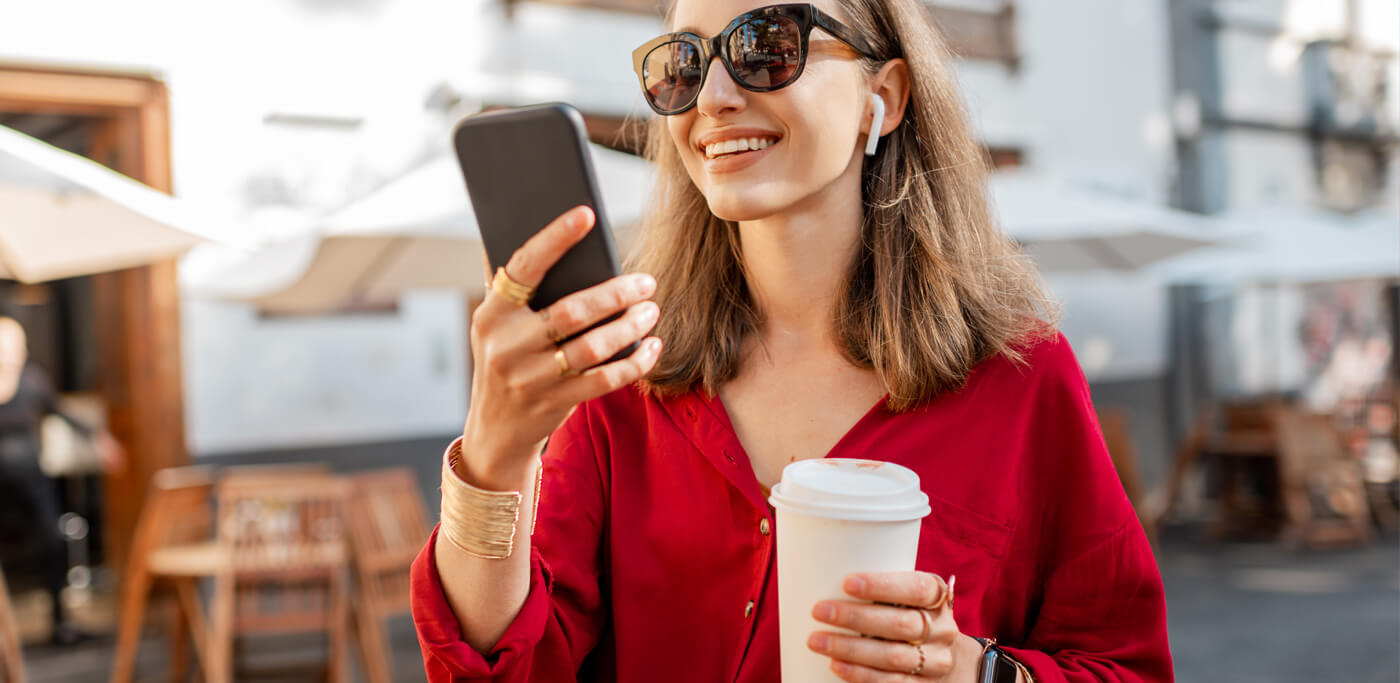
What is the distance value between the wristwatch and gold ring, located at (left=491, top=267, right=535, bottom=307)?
2.12 feet

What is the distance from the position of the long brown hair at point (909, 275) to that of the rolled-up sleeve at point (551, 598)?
0.55ft

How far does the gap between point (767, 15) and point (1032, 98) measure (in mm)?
9649

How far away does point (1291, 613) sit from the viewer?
685cm

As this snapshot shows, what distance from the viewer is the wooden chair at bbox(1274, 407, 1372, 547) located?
8953 mm

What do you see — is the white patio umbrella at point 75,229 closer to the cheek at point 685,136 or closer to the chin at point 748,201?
the cheek at point 685,136

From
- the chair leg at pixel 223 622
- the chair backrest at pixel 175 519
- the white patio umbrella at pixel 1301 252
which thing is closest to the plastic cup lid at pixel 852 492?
the chair leg at pixel 223 622

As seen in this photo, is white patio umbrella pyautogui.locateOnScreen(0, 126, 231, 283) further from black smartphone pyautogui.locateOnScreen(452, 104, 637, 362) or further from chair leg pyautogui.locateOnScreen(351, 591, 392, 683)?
black smartphone pyautogui.locateOnScreen(452, 104, 637, 362)

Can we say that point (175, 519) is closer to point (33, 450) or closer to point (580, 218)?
point (33, 450)

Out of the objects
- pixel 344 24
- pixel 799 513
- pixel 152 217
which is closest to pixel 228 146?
pixel 344 24

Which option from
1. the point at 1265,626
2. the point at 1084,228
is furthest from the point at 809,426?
the point at 1265,626

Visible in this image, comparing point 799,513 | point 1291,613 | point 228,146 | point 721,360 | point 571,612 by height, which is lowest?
point 1291,613

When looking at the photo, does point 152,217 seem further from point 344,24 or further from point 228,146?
point 344,24

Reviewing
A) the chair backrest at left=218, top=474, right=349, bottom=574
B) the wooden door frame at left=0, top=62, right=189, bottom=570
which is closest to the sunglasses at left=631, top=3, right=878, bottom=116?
the chair backrest at left=218, top=474, right=349, bottom=574

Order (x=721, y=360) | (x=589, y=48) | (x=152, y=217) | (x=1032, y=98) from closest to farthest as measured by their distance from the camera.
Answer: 1. (x=721, y=360)
2. (x=152, y=217)
3. (x=589, y=48)
4. (x=1032, y=98)
